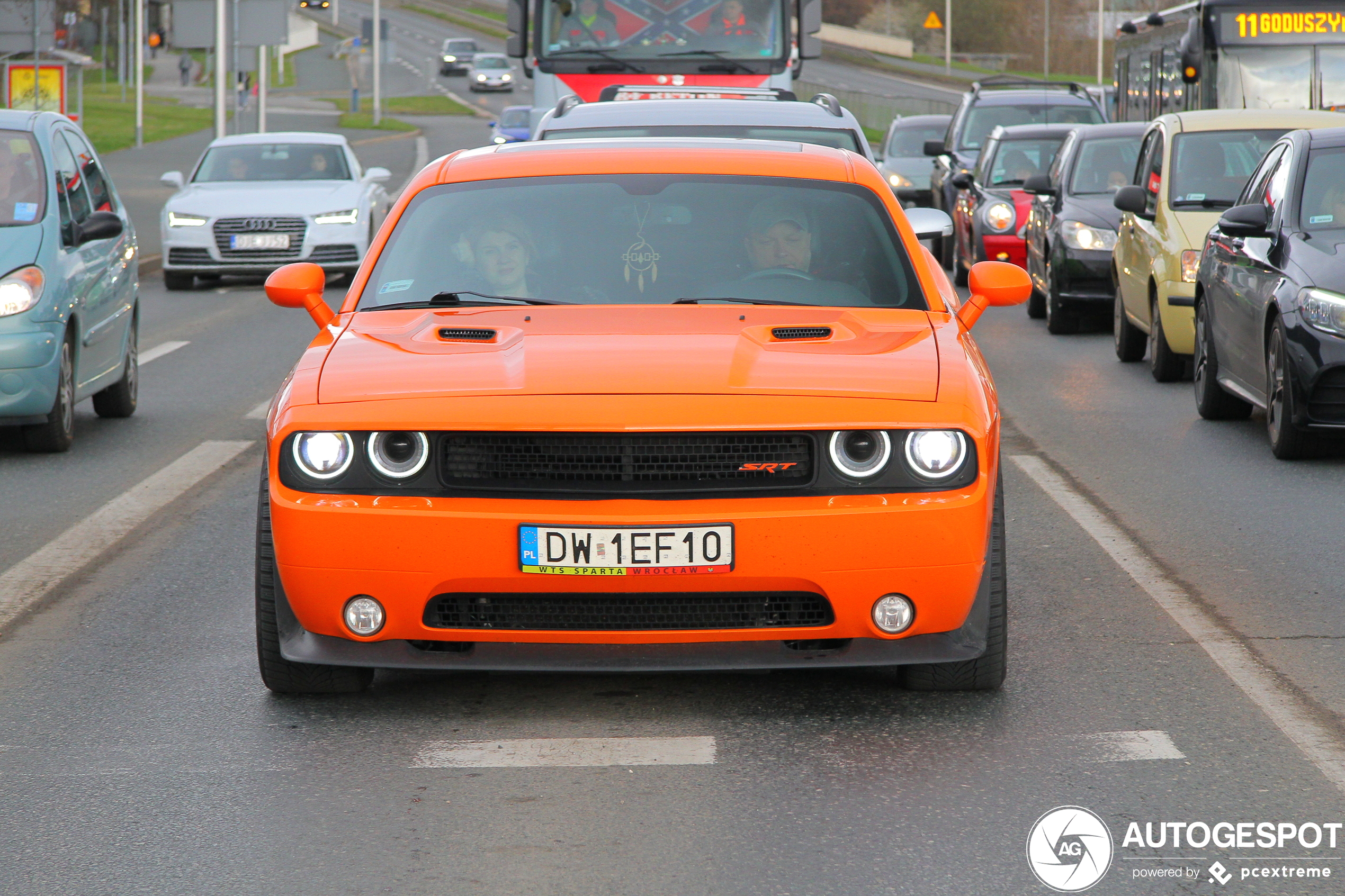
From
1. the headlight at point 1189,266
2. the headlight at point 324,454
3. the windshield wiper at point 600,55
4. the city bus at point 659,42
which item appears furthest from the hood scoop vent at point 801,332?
the windshield wiper at point 600,55

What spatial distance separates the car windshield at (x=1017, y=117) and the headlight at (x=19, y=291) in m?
15.5

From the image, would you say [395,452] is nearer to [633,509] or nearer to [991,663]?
[633,509]

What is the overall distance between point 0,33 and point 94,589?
18.5 metres

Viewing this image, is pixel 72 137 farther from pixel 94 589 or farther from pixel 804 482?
pixel 804 482

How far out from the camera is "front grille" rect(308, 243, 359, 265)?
20000 millimetres

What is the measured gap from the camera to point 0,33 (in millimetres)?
23406

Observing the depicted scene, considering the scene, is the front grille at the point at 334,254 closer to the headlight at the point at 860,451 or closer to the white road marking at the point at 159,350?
the white road marking at the point at 159,350

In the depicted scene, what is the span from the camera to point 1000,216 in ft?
60.1

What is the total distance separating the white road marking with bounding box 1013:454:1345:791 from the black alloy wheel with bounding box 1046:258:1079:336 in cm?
705

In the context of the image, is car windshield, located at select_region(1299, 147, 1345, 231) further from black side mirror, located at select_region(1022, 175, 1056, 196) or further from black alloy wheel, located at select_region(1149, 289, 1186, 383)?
black side mirror, located at select_region(1022, 175, 1056, 196)

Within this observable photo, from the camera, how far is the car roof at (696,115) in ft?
34.0

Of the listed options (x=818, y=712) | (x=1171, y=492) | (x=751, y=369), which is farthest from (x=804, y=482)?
(x=1171, y=492)

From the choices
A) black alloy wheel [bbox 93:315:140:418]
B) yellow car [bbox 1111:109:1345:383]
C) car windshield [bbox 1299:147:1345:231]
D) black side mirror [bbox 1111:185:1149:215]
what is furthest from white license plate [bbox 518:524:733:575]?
black side mirror [bbox 1111:185:1149:215]

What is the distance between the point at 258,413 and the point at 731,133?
325 centimetres
